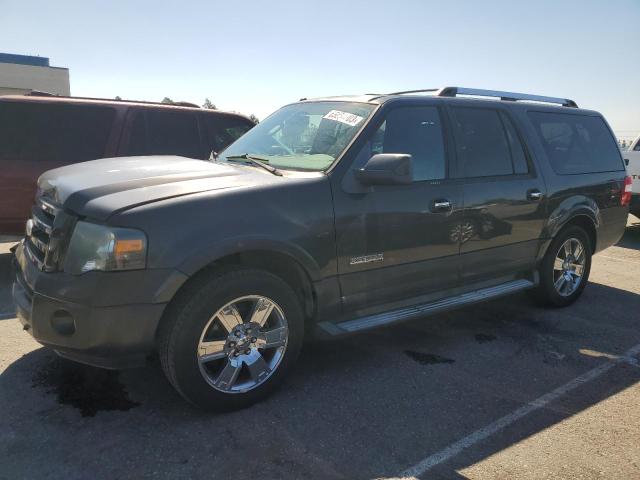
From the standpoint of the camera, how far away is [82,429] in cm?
280

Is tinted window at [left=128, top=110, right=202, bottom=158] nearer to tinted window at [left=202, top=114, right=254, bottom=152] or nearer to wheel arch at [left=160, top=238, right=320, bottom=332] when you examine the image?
tinted window at [left=202, top=114, right=254, bottom=152]

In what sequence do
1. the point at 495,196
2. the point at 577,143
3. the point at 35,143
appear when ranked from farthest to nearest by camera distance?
1. the point at 35,143
2. the point at 577,143
3. the point at 495,196

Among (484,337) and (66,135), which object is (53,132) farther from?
(484,337)

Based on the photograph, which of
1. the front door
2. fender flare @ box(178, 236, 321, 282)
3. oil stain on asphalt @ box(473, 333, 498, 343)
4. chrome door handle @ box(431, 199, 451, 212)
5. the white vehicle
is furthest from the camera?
the white vehicle

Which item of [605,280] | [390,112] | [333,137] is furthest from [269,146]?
[605,280]

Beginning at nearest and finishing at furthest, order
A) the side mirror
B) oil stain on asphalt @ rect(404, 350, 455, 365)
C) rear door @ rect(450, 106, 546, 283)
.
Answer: the side mirror → oil stain on asphalt @ rect(404, 350, 455, 365) → rear door @ rect(450, 106, 546, 283)

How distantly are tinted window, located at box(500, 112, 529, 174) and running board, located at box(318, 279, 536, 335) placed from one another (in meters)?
1.02

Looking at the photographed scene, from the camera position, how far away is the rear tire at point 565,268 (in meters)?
4.93

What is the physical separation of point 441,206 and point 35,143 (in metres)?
4.52

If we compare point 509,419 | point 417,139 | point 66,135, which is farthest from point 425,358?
point 66,135

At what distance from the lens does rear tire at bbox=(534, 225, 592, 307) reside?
4934 millimetres

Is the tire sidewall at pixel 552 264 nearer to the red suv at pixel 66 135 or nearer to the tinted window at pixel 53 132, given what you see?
the red suv at pixel 66 135

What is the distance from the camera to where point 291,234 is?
10.0ft

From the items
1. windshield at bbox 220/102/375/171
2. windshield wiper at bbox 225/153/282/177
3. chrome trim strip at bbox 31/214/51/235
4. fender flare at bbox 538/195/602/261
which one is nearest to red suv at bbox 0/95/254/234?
windshield at bbox 220/102/375/171
